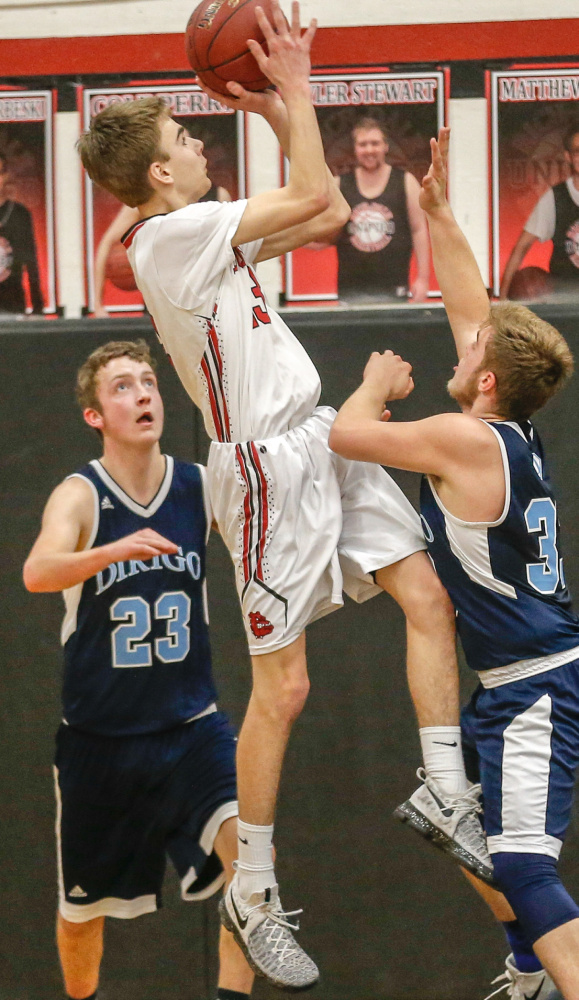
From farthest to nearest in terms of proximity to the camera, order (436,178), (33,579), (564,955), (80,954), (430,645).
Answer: (80,954) < (33,579) < (436,178) < (430,645) < (564,955)

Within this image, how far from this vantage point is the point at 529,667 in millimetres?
3029

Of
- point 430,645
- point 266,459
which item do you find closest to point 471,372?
point 266,459

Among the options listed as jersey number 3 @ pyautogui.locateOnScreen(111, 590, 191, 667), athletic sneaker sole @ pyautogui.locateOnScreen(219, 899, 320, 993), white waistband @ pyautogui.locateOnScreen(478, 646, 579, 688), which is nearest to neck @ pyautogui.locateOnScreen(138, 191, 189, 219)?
jersey number 3 @ pyautogui.locateOnScreen(111, 590, 191, 667)

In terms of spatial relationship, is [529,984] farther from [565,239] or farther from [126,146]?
[565,239]

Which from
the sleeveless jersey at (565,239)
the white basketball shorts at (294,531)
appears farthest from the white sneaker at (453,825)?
the sleeveless jersey at (565,239)

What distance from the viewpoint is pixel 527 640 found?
119 inches

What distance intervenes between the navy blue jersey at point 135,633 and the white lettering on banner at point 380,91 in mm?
1873

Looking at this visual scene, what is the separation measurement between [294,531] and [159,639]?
1094mm

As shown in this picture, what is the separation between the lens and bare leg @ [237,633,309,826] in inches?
123

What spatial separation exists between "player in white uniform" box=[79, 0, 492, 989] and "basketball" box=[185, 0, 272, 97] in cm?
5

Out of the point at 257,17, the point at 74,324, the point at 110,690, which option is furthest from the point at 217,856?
the point at 257,17

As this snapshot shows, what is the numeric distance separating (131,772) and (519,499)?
1.77 meters

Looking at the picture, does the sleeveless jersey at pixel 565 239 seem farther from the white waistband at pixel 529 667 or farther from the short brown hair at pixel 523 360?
the white waistband at pixel 529 667

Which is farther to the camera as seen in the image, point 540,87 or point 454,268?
point 540,87
